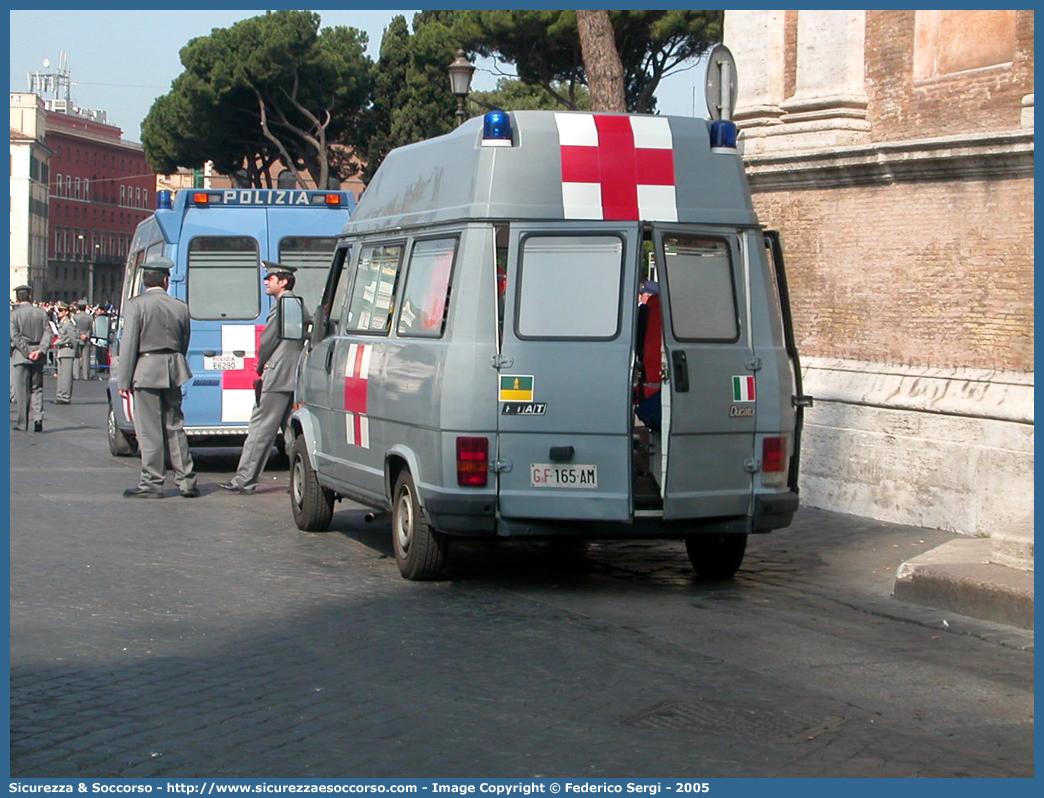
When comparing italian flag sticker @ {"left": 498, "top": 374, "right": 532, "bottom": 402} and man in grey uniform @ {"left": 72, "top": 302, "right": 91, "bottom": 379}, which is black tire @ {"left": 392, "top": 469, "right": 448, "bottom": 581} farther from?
man in grey uniform @ {"left": 72, "top": 302, "right": 91, "bottom": 379}

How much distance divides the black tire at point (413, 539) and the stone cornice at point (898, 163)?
5087mm

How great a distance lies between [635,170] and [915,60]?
509cm

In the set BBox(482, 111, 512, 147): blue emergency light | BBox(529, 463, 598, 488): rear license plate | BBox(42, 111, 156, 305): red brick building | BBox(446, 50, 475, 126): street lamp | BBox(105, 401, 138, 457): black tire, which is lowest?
BBox(105, 401, 138, 457): black tire

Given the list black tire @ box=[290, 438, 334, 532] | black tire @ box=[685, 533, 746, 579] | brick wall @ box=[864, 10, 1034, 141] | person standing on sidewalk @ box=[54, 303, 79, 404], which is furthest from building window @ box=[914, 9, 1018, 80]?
person standing on sidewalk @ box=[54, 303, 79, 404]

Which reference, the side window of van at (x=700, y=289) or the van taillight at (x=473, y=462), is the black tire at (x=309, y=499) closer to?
the van taillight at (x=473, y=462)

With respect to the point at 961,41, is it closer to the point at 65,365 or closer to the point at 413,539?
the point at 413,539

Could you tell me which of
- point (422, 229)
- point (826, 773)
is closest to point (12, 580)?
point (422, 229)

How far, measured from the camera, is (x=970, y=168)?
11.6m

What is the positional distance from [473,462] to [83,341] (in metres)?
28.4

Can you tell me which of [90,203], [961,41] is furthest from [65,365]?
[90,203]

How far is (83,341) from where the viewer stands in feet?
115

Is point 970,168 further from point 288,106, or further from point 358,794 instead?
point 288,106

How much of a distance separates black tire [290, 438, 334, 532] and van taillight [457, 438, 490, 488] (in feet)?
8.90

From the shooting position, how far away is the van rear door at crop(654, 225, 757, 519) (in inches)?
334
